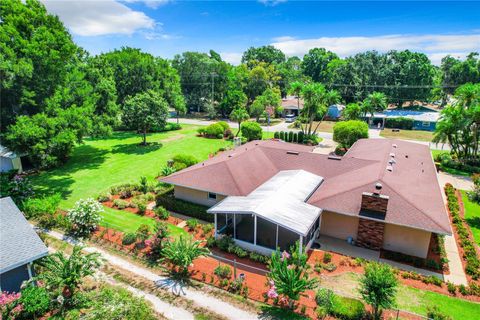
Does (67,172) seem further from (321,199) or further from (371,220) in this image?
(371,220)

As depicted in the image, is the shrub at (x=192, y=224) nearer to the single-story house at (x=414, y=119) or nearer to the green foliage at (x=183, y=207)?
the green foliage at (x=183, y=207)

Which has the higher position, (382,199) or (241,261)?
(382,199)

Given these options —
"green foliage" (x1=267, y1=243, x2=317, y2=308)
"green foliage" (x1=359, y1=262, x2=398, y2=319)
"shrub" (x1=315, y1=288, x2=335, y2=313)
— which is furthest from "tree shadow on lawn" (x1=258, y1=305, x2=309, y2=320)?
"green foliage" (x1=359, y1=262, x2=398, y2=319)

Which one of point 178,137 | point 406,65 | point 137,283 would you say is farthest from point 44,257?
point 406,65

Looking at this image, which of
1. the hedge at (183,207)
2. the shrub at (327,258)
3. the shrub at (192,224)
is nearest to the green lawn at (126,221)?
the shrub at (192,224)

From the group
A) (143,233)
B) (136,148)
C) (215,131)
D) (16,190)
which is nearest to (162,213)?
(143,233)

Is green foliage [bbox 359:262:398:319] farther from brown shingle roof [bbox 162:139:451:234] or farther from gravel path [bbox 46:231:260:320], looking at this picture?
brown shingle roof [bbox 162:139:451:234]

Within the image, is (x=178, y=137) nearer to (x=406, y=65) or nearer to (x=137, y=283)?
(x=137, y=283)
